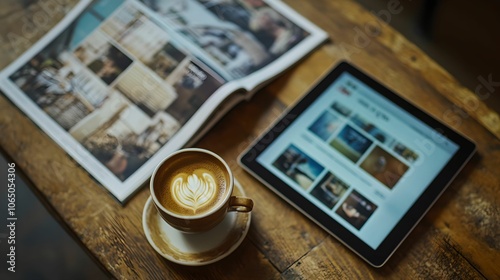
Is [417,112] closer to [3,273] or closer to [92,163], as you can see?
[92,163]

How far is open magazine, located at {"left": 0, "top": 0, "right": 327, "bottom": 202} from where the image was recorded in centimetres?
81

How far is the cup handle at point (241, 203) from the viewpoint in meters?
0.68

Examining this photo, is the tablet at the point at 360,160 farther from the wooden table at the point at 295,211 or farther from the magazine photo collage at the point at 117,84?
the magazine photo collage at the point at 117,84

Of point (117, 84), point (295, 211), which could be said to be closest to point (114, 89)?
point (117, 84)

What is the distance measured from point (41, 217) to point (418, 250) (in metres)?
0.88

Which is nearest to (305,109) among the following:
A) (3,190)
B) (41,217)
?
(3,190)

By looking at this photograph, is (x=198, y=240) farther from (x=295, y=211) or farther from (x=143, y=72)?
(x=143, y=72)

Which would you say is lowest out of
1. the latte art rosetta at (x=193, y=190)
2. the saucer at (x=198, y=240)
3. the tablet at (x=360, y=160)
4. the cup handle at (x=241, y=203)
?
the saucer at (x=198, y=240)

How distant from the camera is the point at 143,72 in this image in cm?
87

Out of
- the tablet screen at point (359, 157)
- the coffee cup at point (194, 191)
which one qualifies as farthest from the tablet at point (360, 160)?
the coffee cup at point (194, 191)

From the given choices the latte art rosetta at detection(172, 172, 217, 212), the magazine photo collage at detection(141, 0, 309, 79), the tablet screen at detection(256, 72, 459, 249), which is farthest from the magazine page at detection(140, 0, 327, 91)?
the latte art rosetta at detection(172, 172, 217, 212)

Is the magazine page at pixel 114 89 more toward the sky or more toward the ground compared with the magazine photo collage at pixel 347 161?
more toward the ground

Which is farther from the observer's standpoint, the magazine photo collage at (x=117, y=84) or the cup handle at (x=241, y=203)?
the magazine photo collage at (x=117, y=84)

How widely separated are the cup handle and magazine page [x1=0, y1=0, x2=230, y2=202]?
0.16 metres
